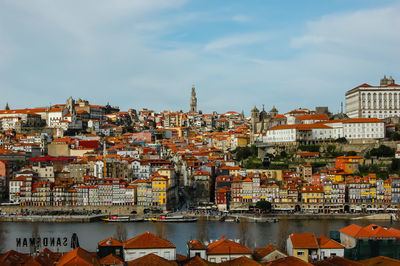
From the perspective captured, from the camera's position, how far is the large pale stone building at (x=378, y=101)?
64.8 metres

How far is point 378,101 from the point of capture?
213 feet

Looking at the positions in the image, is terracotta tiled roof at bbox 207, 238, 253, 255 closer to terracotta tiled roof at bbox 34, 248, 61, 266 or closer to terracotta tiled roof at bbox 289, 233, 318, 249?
terracotta tiled roof at bbox 289, 233, 318, 249

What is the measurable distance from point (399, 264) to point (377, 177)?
3282cm

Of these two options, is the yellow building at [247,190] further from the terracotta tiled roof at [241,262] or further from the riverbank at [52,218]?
the terracotta tiled roof at [241,262]

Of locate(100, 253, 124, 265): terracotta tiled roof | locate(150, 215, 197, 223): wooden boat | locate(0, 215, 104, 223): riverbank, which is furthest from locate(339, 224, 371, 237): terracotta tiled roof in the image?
locate(0, 215, 104, 223): riverbank

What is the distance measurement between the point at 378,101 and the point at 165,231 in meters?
38.5

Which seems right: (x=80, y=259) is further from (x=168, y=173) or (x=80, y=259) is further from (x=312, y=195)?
(x=312, y=195)

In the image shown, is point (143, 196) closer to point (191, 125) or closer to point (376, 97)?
point (376, 97)

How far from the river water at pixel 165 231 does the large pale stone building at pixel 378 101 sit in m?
26.5

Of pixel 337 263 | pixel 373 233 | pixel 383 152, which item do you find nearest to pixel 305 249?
pixel 337 263

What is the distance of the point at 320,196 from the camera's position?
4581 centimetres

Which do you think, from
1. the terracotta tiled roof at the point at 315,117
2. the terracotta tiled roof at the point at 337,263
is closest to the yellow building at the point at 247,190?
the terracotta tiled roof at the point at 315,117

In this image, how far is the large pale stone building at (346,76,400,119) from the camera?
212ft

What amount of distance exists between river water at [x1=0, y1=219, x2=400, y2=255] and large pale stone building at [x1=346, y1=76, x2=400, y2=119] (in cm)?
2648
